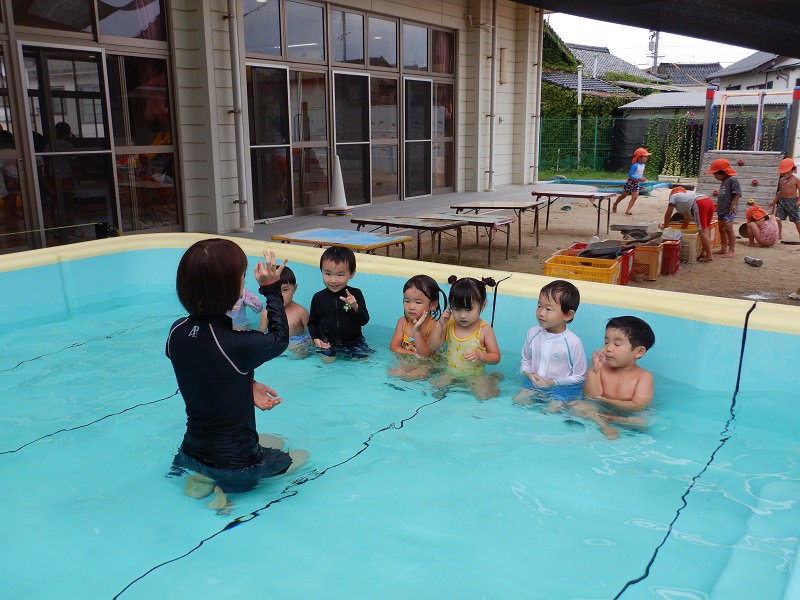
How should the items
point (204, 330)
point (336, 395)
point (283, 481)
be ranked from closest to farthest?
1. point (204, 330)
2. point (283, 481)
3. point (336, 395)

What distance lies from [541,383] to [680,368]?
840 millimetres

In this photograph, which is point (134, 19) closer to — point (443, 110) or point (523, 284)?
point (523, 284)

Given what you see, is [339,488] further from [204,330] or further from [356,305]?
[356,305]

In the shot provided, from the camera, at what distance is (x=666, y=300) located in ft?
12.7

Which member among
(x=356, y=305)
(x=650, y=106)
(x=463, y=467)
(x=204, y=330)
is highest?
(x=650, y=106)

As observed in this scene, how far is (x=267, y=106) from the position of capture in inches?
387

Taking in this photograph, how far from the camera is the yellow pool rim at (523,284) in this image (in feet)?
11.9

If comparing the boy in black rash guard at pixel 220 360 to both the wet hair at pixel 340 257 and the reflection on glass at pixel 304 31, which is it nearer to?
the wet hair at pixel 340 257

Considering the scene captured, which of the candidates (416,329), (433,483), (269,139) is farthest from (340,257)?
(269,139)

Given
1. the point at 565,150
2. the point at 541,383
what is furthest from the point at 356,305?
the point at 565,150

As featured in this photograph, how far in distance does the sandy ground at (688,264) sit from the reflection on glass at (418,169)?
2614mm

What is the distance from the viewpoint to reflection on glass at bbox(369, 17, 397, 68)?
11781 mm

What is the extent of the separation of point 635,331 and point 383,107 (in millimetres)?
9738

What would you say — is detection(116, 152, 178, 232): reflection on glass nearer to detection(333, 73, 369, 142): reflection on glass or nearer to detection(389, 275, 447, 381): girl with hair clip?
detection(333, 73, 369, 142): reflection on glass
